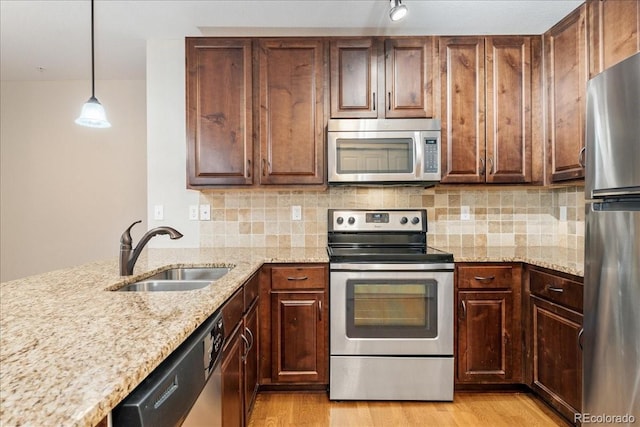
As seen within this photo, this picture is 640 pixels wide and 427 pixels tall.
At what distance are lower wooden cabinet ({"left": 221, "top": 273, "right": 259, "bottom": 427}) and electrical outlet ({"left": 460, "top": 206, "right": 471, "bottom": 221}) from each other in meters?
1.71

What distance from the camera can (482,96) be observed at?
238cm

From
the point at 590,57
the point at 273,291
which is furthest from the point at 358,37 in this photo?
the point at 273,291

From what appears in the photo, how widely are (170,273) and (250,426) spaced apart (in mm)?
951

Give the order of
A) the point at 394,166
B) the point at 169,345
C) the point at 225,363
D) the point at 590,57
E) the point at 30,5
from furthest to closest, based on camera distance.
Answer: the point at 394,166, the point at 30,5, the point at 590,57, the point at 225,363, the point at 169,345

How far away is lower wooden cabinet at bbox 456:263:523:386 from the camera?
84.9 inches

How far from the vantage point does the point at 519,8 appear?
2131 millimetres

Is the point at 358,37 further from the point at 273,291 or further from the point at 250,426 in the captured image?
the point at 250,426

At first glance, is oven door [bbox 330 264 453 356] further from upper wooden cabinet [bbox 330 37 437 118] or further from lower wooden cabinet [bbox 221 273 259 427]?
upper wooden cabinet [bbox 330 37 437 118]

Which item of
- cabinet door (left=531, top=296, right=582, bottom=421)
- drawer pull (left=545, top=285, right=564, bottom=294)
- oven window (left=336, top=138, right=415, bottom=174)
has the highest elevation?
oven window (left=336, top=138, right=415, bottom=174)

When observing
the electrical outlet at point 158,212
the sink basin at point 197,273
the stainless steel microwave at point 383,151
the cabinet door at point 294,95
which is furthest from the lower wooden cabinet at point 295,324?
the electrical outlet at point 158,212

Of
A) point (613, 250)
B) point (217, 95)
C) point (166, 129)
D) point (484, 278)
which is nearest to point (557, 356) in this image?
point (484, 278)

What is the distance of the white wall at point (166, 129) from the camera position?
2568 millimetres

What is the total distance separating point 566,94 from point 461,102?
2.00 feet

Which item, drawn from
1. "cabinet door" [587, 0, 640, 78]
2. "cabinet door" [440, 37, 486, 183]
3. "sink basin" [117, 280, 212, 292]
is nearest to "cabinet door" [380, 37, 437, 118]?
"cabinet door" [440, 37, 486, 183]
